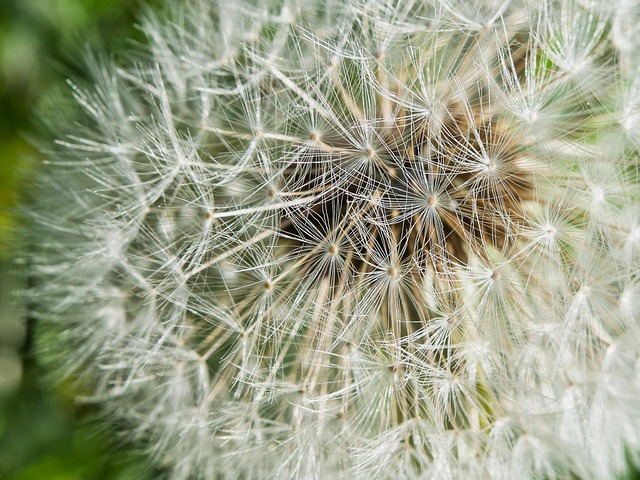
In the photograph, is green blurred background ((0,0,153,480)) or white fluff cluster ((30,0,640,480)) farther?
green blurred background ((0,0,153,480))

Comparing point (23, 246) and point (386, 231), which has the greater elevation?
point (23, 246)

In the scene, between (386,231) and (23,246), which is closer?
(386,231)

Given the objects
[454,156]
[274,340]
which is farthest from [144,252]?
[454,156]

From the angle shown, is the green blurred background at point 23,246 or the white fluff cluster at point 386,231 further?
the green blurred background at point 23,246
